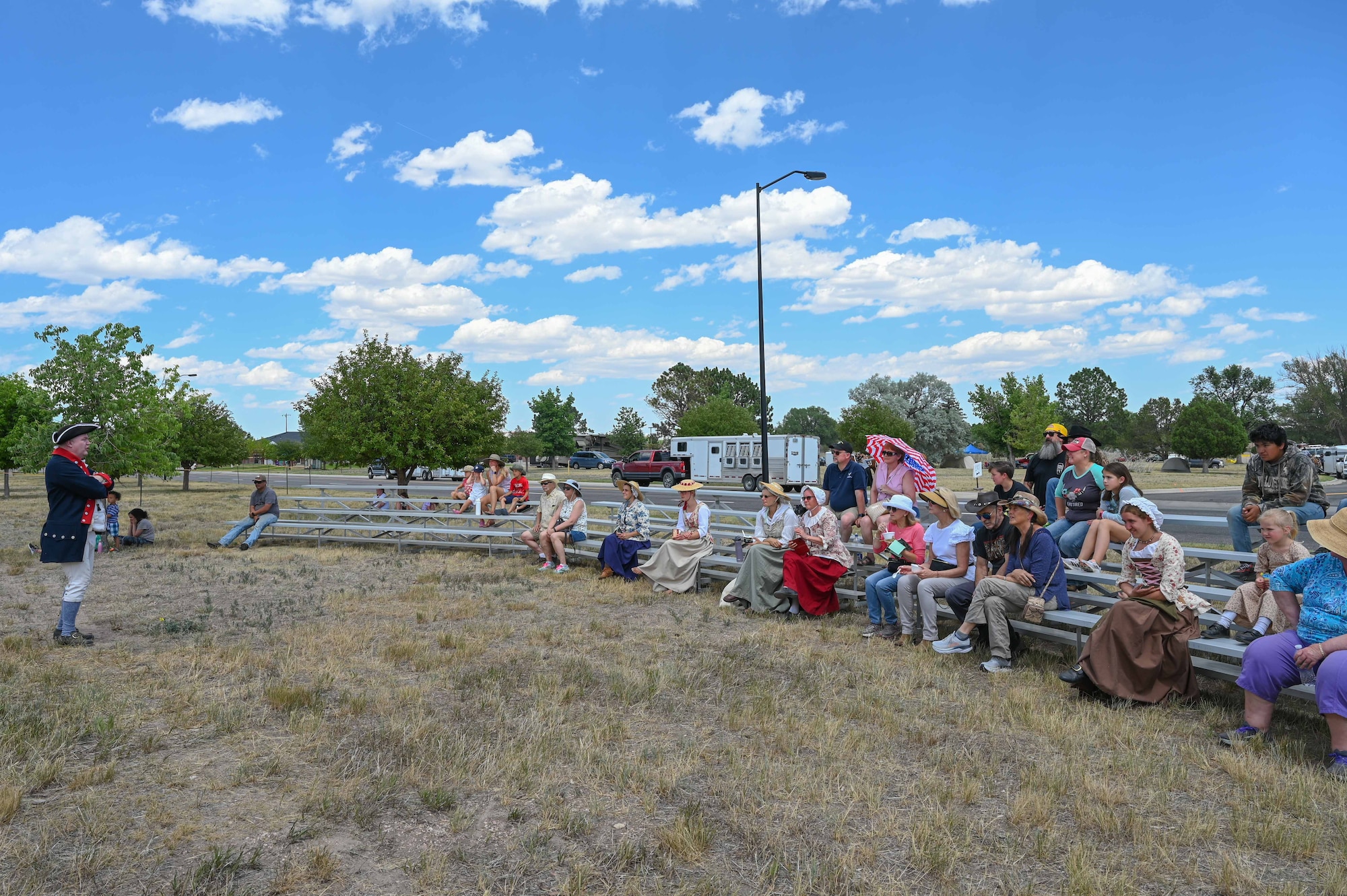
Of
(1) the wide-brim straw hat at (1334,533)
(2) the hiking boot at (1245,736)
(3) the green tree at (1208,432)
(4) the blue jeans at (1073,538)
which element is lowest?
(2) the hiking boot at (1245,736)

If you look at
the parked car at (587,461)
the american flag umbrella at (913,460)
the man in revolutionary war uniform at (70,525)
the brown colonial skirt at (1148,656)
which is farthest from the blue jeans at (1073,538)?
the parked car at (587,461)

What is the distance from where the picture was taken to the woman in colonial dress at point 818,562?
324 inches

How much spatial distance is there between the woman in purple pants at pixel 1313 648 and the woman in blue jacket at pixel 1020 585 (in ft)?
5.16

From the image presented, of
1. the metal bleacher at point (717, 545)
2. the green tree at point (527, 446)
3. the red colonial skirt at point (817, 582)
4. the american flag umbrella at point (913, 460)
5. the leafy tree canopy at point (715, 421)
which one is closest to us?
the metal bleacher at point (717, 545)

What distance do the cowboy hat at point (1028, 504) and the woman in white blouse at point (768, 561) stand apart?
2.58 metres

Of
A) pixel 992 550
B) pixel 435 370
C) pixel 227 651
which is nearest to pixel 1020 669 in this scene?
pixel 992 550

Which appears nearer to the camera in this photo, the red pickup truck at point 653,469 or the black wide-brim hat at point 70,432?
the black wide-brim hat at point 70,432

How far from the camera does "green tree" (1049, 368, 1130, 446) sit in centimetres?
10175

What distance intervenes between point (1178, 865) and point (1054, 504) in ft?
17.2

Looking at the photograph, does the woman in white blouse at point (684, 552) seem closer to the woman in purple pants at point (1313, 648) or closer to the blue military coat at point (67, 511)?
the blue military coat at point (67, 511)

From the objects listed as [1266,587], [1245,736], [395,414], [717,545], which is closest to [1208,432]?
[395,414]

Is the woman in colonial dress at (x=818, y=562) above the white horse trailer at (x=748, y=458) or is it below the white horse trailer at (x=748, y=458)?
below

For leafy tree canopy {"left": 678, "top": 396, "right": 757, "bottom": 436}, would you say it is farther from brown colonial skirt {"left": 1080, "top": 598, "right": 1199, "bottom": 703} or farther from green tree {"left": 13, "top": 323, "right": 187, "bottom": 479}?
brown colonial skirt {"left": 1080, "top": 598, "right": 1199, "bottom": 703}

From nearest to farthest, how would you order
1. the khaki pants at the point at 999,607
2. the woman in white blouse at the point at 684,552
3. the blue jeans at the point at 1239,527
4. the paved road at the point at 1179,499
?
the khaki pants at the point at 999,607, the blue jeans at the point at 1239,527, the woman in white blouse at the point at 684,552, the paved road at the point at 1179,499
